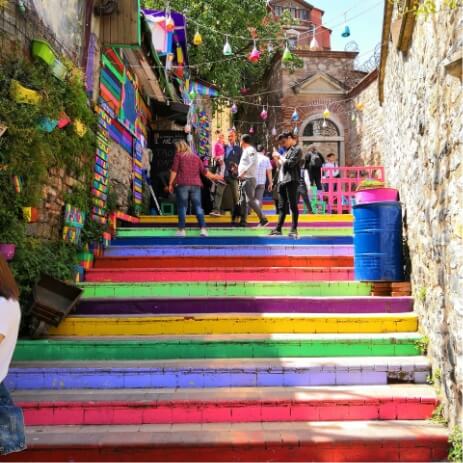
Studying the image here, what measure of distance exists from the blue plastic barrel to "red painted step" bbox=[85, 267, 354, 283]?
2.37 feet

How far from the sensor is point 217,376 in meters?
3.93

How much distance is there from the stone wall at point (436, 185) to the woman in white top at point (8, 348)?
8.45 feet

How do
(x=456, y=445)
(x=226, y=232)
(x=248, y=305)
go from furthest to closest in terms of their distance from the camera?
(x=226, y=232) → (x=248, y=305) → (x=456, y=445)

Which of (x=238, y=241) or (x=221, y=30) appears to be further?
(x=221, y=30)

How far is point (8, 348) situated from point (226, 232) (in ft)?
17.5

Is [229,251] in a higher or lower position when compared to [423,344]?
higher

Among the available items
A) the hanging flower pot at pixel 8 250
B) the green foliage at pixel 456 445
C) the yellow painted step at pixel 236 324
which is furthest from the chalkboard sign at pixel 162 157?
the green foliage at pixel 456 445

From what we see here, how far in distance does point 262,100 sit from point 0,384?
75.7 ft

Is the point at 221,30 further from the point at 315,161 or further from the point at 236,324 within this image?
the point at 236,324

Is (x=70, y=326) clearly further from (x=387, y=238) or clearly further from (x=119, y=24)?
(x=119, y=24)

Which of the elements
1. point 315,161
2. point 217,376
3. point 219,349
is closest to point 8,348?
point 217,376

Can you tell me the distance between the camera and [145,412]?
11.7ft

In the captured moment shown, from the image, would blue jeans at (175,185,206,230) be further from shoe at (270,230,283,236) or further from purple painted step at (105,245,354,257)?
shoe at (270,230,283,236)

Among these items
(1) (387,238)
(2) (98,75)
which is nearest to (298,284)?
(1) (387,238)
